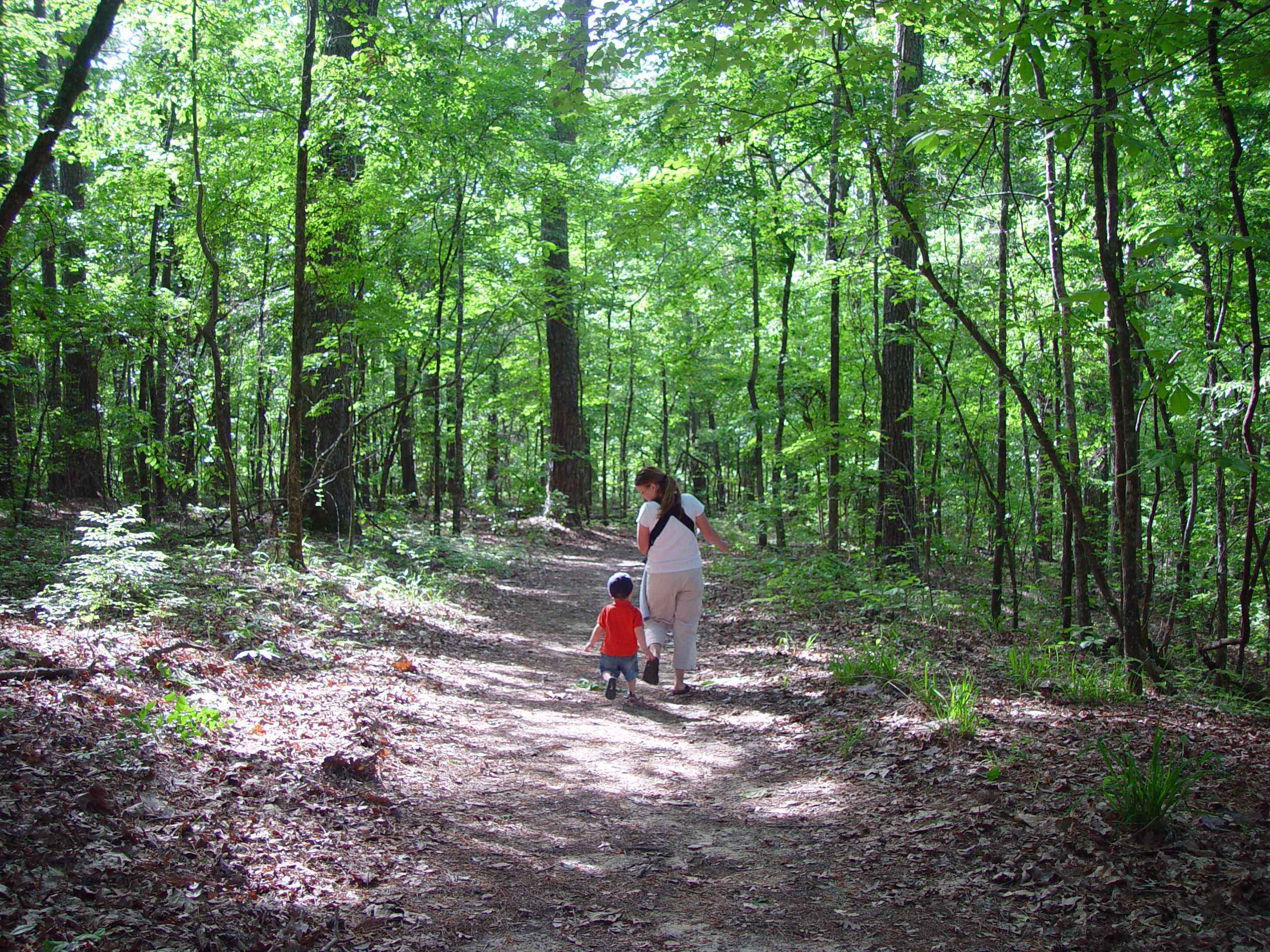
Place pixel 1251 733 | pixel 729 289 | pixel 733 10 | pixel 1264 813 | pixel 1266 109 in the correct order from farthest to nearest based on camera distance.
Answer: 1. pixel 729 289
2. pixel 1266 109
3. pixel 733 10
4. pixel 1251 733
5. pixel 1264 813

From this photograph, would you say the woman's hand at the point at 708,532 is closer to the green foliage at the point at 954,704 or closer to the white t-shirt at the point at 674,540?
the white t-shirt at the point at 674,540

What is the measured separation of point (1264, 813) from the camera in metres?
3.31

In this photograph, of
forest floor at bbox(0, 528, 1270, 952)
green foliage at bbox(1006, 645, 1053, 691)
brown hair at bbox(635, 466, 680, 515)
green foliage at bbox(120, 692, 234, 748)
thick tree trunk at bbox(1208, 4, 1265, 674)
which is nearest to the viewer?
forest floor at bbox(0, 528, 1270, 952)

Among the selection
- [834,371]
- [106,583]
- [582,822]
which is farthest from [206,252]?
[834,371]

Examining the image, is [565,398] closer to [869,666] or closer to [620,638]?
[620,638]

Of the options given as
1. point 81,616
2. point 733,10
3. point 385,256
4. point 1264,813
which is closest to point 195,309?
point 385,256

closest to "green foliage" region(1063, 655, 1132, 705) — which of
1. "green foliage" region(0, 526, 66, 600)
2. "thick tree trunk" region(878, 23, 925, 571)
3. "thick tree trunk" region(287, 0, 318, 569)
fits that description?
"thick tree trunk" region(878, 23, 925, 571)

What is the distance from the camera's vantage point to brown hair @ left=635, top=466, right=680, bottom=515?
6305 mm

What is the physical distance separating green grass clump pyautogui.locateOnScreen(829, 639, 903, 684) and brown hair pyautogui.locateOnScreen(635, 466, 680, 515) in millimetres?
1933

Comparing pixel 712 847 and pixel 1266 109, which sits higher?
pixel 1266 109

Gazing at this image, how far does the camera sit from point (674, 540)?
251 inches

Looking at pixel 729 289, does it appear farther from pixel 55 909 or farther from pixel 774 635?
pixel 55 909

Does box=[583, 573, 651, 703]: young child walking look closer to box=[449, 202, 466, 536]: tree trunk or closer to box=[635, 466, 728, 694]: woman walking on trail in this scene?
box=[635, 466, 728, 694]: woman walking on trail

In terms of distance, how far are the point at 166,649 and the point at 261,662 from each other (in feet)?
2.97
